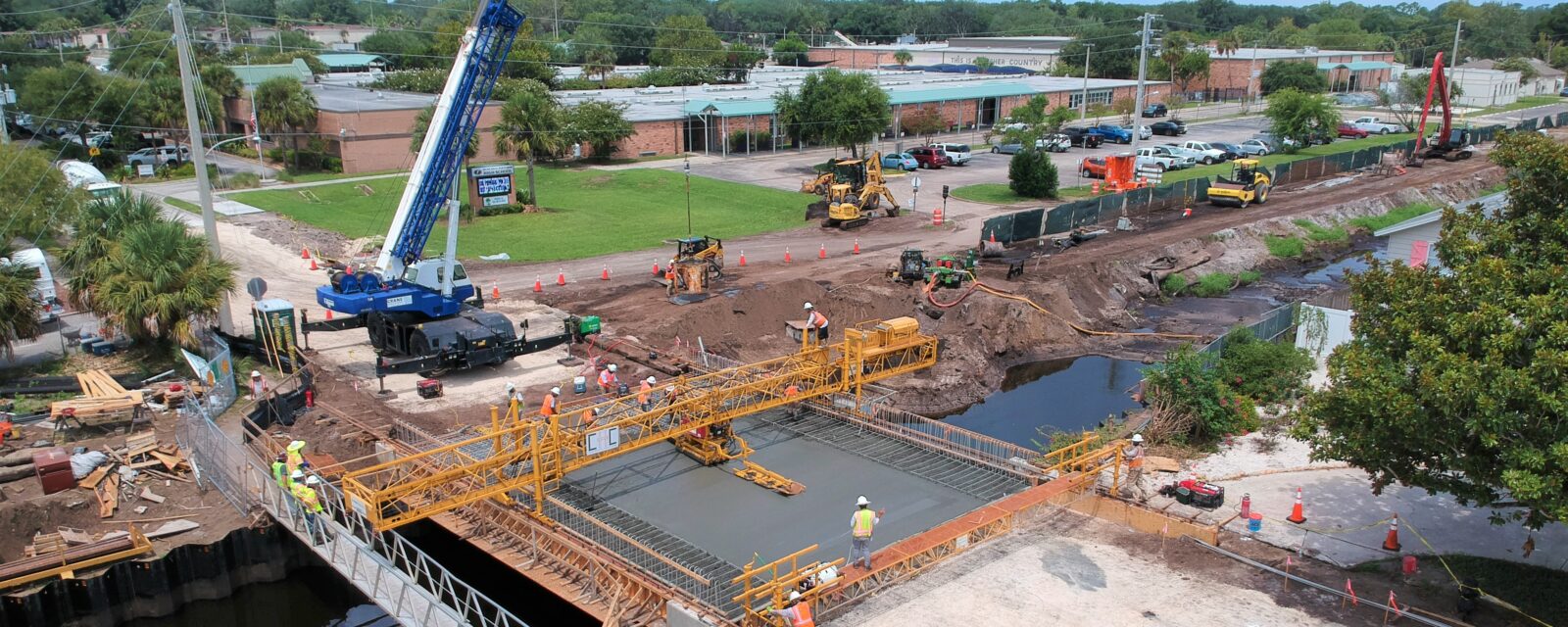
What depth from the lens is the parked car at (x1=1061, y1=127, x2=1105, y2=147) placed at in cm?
7568

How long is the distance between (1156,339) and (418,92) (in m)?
61.7

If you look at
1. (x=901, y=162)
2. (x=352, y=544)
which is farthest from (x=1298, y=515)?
(x=901, y=162)

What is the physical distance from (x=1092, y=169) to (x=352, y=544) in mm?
51199

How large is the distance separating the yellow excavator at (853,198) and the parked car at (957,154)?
1582cm

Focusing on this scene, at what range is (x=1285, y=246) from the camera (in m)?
47.8

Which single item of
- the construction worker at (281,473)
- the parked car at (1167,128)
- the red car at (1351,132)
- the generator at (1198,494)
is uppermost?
the parked car at (1167,128)

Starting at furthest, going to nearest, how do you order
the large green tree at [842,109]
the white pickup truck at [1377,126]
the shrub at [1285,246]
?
the white pickup truck at [1377,126] → the large green tree at [842,109] → the shrub at [1285,246]

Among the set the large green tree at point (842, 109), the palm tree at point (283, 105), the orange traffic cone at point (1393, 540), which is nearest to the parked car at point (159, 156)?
the palm tree at point (283, 105)

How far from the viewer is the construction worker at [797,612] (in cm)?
1468

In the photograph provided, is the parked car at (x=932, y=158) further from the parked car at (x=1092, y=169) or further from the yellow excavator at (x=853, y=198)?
the yellow excavator at (x=853, y=198)

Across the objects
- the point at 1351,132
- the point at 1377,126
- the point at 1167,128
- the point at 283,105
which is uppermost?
the point at 283,105

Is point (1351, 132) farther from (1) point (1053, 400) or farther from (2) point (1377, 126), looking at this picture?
(1) point (1053, 400)

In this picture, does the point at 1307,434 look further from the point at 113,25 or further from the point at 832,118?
the point at 113,25

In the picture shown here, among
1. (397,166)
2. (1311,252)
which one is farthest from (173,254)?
(1311,252)
